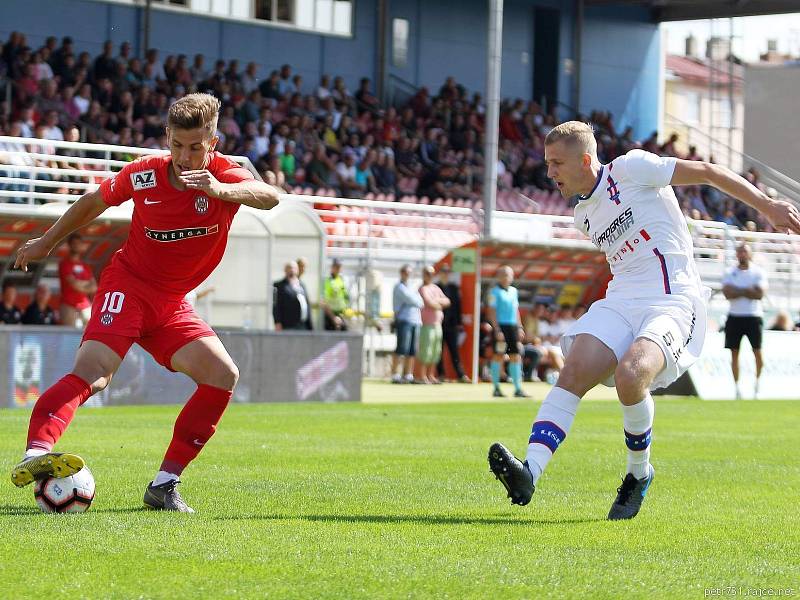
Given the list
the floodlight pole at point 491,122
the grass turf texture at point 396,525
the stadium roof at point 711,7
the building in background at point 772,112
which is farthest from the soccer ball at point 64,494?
the building in background at point 772,112

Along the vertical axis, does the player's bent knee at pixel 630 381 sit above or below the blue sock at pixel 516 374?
above

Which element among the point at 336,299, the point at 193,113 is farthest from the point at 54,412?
the point at 336,299

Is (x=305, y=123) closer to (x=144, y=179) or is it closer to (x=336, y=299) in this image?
(x=336, y=299)

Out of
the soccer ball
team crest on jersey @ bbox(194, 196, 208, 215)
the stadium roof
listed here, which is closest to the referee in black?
team crest on jersey @ bbox(194, 196, 208, 215)

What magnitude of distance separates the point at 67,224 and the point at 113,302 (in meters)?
0.47

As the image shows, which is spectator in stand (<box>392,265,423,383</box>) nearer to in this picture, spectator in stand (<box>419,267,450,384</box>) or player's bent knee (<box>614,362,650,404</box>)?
spectator in stand (<box>419,267,450,384</box>)

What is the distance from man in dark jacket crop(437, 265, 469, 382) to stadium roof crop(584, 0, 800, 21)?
19039 millimetres

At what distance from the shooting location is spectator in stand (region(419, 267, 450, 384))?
80.8 ft

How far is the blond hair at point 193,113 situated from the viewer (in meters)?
6.80

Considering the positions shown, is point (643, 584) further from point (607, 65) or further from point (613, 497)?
point (607, 65)

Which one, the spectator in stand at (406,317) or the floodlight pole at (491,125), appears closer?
the spectator in stand at (406,317)

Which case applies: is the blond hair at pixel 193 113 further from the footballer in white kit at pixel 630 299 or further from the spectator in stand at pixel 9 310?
the spectator in stand at pixel 9 310

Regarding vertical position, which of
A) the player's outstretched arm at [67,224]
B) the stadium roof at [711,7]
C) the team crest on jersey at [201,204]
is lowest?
the player's outstretched arm at [67,224]

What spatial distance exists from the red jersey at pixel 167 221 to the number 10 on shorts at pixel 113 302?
6.5 inches
